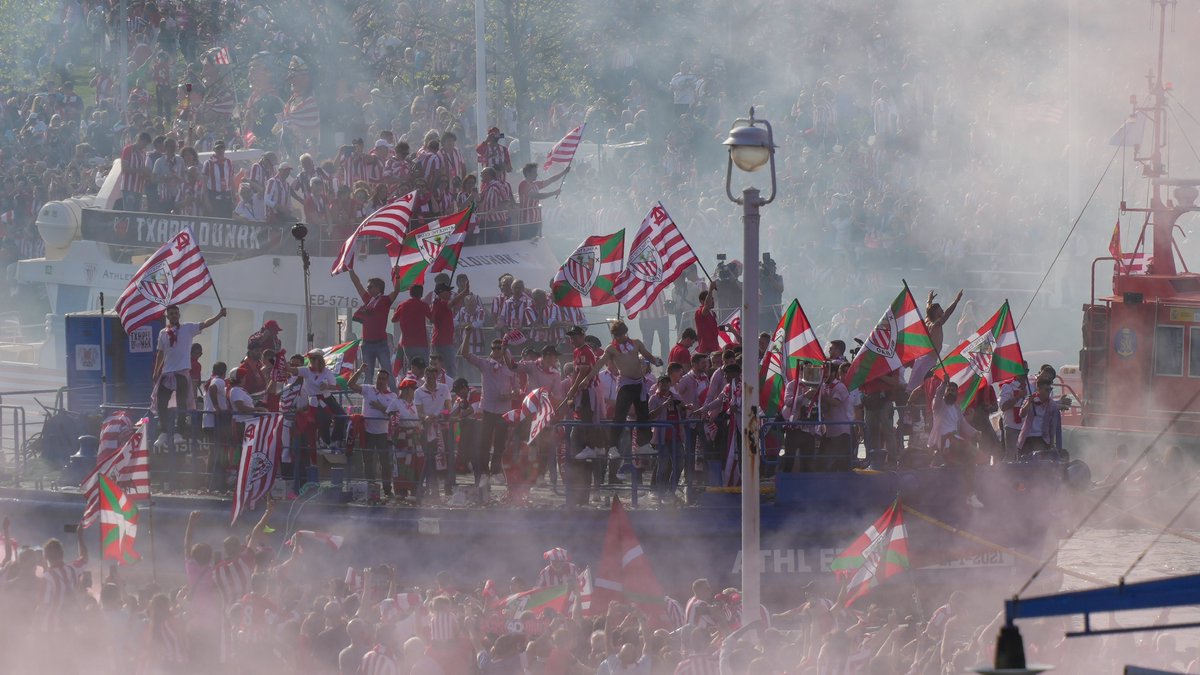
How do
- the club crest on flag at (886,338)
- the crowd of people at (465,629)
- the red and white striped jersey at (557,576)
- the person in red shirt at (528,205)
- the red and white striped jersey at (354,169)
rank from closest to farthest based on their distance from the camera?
the crowd of people at (465,629), the red and white striped jersey at (557,576), the club crest on flag at (886,338), the red and white striped jersey at (354,169), the person in red shirt at (528,205)

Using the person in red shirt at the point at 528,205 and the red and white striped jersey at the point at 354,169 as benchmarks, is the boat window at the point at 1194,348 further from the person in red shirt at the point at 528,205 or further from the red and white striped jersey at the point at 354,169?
the red and white striped jersey at the point at 354,169

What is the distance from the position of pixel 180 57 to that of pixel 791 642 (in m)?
27.0

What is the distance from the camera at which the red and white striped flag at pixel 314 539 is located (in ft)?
47.3

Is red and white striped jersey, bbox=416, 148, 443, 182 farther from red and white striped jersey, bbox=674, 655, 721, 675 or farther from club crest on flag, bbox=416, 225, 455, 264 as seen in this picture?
red and white striped jersey, bbox=674, 655, 721, 675

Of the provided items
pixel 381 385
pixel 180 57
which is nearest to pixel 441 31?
pixel 180 57

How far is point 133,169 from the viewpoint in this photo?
19844 millimetres

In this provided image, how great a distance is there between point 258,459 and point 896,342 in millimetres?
5598

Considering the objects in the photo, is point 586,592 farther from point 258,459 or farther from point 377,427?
point 258,459

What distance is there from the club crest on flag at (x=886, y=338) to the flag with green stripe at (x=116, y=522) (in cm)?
639

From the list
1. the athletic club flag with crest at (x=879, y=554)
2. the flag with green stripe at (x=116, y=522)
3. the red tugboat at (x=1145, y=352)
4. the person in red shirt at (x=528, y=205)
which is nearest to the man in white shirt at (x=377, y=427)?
the flag with green stripe at (x=116, y=522)

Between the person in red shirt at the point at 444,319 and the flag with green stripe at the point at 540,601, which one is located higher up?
the person in red shirt at the point at 444,319

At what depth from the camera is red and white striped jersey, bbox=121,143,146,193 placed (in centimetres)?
1978

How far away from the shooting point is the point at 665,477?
48.2ft

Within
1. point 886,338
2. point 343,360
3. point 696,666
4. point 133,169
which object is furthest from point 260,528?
point 133,169
